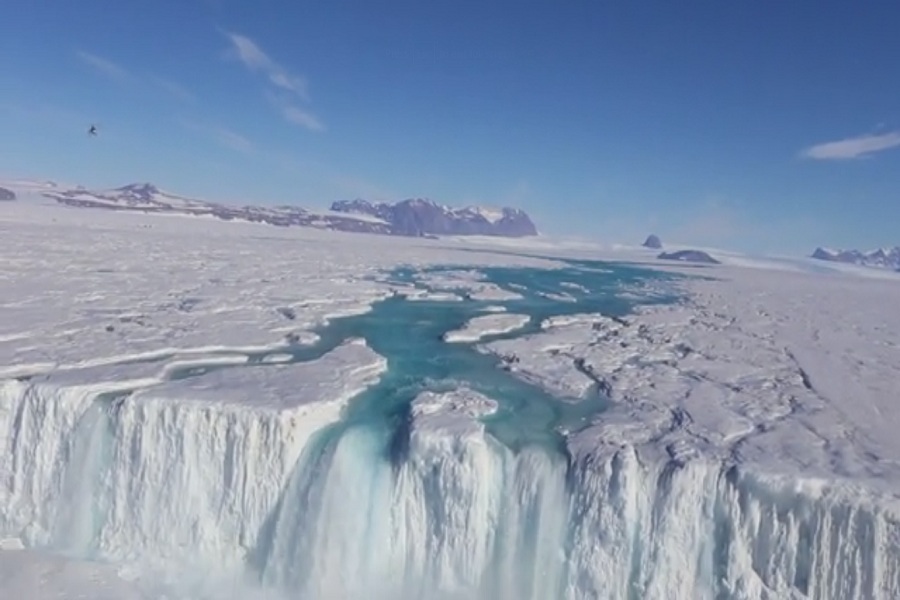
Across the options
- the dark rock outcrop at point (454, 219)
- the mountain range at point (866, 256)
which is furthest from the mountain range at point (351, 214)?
the mountain range at point (866, 256)

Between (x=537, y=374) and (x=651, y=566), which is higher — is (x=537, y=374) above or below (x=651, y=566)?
above

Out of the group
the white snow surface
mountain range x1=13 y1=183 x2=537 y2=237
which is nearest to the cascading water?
the white snow surface

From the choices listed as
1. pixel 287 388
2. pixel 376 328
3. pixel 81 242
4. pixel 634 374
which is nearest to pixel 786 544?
pixel 634 374

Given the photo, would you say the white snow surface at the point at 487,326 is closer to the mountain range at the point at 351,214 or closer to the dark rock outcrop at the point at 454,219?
the mountain range at the point at 351,214

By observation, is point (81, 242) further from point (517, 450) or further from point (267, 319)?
point (517, 450)

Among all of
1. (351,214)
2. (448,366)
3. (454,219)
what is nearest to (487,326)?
(448,366)

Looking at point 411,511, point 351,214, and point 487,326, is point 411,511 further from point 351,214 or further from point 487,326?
point 351,214
